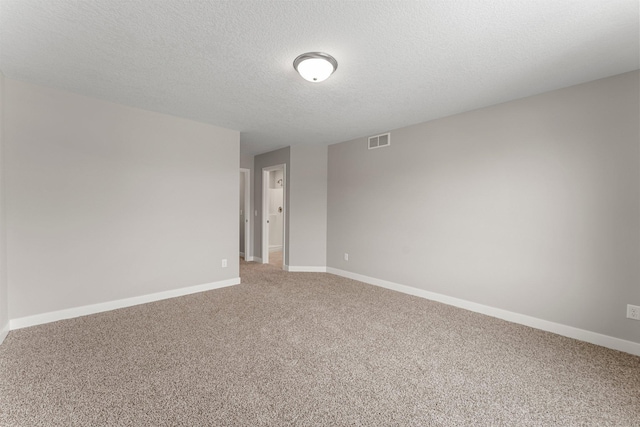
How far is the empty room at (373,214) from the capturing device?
1.75m

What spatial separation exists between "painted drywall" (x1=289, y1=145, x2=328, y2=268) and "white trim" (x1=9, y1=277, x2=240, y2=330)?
164cm

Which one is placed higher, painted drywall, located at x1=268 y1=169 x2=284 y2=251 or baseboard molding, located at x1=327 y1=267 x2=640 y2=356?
painted drywall, located at x1=268 y1=169 x2=284 y2=251

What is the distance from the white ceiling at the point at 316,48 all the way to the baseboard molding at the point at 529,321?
7.77ft

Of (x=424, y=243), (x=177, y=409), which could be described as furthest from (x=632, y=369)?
(x=177, y=409)

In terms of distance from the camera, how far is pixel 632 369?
7.00 ft

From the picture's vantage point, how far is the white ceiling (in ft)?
5.62

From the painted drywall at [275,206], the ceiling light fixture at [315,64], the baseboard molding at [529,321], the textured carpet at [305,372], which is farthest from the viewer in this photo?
the painted drywall at [275,206]

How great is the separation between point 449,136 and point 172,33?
322 cm

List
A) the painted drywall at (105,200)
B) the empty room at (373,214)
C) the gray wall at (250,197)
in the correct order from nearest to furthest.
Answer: the empty room at (373,214) < the painted drywall at (105,200) < the gray wall at (250,197)

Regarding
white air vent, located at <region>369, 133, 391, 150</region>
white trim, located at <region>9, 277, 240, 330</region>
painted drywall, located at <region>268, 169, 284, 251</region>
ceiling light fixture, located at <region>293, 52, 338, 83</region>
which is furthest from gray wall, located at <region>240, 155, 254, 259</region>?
ceiling light fixture, located at <region>293, 52, 338, 83</region>

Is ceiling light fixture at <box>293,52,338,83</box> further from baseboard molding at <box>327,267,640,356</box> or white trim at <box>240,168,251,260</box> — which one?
white trim at <box>240,168,251,260</box>

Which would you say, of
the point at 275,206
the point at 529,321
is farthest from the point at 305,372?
the point at 275,206

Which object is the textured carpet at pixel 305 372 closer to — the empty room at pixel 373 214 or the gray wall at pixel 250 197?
the empty room at pixel 373 214

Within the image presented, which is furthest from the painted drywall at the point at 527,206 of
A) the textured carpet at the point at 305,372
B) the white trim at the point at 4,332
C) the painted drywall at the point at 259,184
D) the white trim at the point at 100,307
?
the white trim at the point at 4,332
